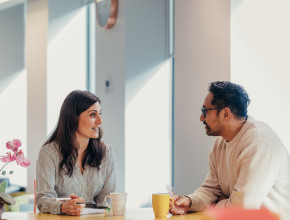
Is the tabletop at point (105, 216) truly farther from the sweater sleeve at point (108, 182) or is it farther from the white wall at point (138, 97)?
the white wall at point (138, 97)

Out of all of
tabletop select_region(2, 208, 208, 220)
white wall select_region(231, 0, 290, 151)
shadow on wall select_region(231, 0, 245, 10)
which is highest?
shadow on wall select_region(231, 0, 245, 10)

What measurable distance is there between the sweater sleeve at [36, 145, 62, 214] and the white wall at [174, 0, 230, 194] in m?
1.19

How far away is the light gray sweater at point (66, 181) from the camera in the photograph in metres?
2.59

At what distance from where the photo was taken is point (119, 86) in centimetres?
524

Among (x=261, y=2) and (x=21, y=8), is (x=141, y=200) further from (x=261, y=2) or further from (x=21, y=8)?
(x=21, y=8)

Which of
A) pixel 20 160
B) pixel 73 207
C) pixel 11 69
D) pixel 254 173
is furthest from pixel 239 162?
pixel 11 69

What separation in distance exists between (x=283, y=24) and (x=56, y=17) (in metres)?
4.31

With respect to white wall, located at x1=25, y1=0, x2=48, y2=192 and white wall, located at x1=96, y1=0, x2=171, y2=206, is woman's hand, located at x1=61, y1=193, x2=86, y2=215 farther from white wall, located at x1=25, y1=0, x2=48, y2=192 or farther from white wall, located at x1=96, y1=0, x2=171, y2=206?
white wall, located at x1=25, y1=0, x2=48, y2=192

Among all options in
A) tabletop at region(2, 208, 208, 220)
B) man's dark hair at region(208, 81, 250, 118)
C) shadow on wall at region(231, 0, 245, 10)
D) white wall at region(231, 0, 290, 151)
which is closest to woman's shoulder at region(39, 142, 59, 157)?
tabletop at region(2, 208, 208, 220)

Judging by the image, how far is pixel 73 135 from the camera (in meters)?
2.83

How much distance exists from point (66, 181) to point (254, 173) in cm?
103

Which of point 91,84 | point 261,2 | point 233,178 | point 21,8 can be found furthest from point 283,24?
point 21,8

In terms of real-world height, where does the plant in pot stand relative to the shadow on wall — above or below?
below

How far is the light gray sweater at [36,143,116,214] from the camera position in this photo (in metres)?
2.59
